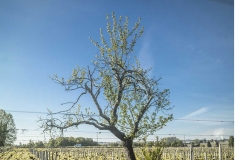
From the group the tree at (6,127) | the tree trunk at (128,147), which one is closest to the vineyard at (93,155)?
the tree trunk at (128,147)

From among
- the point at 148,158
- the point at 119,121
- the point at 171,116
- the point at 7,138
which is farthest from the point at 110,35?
the point at 7,138

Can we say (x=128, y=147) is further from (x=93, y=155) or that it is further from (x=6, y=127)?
(x=6, y=127)

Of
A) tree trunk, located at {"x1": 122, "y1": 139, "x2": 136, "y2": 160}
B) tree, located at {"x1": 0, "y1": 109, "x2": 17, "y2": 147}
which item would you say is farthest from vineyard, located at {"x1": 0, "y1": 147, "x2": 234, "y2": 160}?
tree, located at {"x1": 0, "y1": 109, "x2": 17, "y2": 147}

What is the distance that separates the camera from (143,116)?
6.04 m

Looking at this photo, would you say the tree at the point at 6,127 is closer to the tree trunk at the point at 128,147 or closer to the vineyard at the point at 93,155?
the vineyard at the point at 93,155

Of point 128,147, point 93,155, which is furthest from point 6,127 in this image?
point 128,147

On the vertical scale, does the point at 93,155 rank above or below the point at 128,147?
below

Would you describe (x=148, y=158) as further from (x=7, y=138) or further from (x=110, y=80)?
(x=7, y=138)

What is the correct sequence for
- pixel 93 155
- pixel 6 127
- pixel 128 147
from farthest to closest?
pixel 6 127 < pixel 93 155 < pixel 128 147

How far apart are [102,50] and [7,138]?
22.8 m

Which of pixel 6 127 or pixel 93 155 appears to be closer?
pixel 93 155

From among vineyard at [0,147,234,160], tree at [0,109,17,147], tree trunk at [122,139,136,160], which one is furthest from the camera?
tree at [0,109,17,147]

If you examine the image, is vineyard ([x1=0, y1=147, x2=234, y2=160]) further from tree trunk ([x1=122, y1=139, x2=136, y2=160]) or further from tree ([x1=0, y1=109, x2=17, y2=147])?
tree ([x1=0, y1=109, x2=17, y2=147])

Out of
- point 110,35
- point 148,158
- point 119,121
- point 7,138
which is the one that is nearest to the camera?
point 148,158
